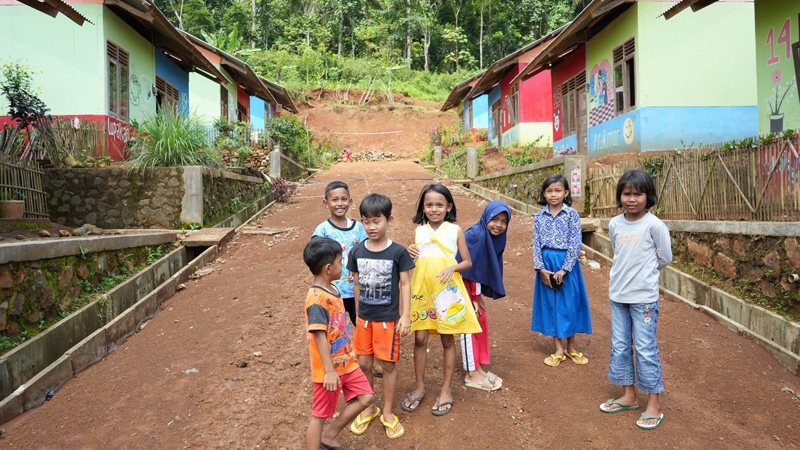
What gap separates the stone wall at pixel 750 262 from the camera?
→ 4.71 m

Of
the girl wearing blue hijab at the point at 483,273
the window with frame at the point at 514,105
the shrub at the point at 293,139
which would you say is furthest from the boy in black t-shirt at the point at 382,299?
the window with frame at the point at 514,105

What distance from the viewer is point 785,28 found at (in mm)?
7125

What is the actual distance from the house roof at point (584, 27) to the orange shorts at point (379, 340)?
1028 cm

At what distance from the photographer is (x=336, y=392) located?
279 centimetres

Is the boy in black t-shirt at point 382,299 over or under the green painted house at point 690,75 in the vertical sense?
under

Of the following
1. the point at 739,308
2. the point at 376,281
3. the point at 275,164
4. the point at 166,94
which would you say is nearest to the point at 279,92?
the point at 275,164

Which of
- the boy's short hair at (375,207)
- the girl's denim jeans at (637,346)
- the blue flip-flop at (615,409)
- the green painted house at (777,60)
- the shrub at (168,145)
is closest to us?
the boy's short hair at (375,207)

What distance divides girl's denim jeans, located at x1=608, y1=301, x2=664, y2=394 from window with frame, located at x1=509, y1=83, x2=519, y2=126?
16.8 metres

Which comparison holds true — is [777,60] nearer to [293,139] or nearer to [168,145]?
[168,145]

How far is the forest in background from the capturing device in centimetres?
3659

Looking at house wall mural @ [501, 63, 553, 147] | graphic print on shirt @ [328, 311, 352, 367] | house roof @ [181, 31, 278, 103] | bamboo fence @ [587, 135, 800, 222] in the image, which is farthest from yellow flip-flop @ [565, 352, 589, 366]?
house roof @ [181, 31, 278, 103]

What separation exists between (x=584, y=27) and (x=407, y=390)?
1188 cm

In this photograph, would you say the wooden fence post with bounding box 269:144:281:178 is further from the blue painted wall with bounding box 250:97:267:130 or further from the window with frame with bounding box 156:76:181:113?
the blue painted wall with bounding box 250:97:267:130

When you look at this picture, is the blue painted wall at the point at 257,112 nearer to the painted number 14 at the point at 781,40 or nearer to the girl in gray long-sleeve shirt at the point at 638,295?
the painted number 14 at the point at 781,40
